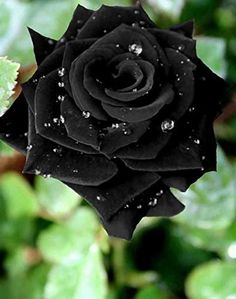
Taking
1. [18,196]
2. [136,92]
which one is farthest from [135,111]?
[18,196]

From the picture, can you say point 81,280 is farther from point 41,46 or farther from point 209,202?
point 41,46

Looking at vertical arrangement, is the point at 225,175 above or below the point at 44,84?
below

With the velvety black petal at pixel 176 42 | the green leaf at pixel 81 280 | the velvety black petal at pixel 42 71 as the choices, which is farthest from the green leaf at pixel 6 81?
the green leaf at pixel 81 280

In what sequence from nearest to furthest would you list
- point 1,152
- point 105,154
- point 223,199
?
point 105,154, point 1,152, point 223,199

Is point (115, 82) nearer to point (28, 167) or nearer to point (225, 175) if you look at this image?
point (28, 167)

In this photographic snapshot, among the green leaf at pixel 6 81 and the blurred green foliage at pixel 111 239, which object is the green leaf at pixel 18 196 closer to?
the blurred green foliage at pixel 111 239

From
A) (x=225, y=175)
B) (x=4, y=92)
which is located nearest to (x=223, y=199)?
(x=225, y=175)
